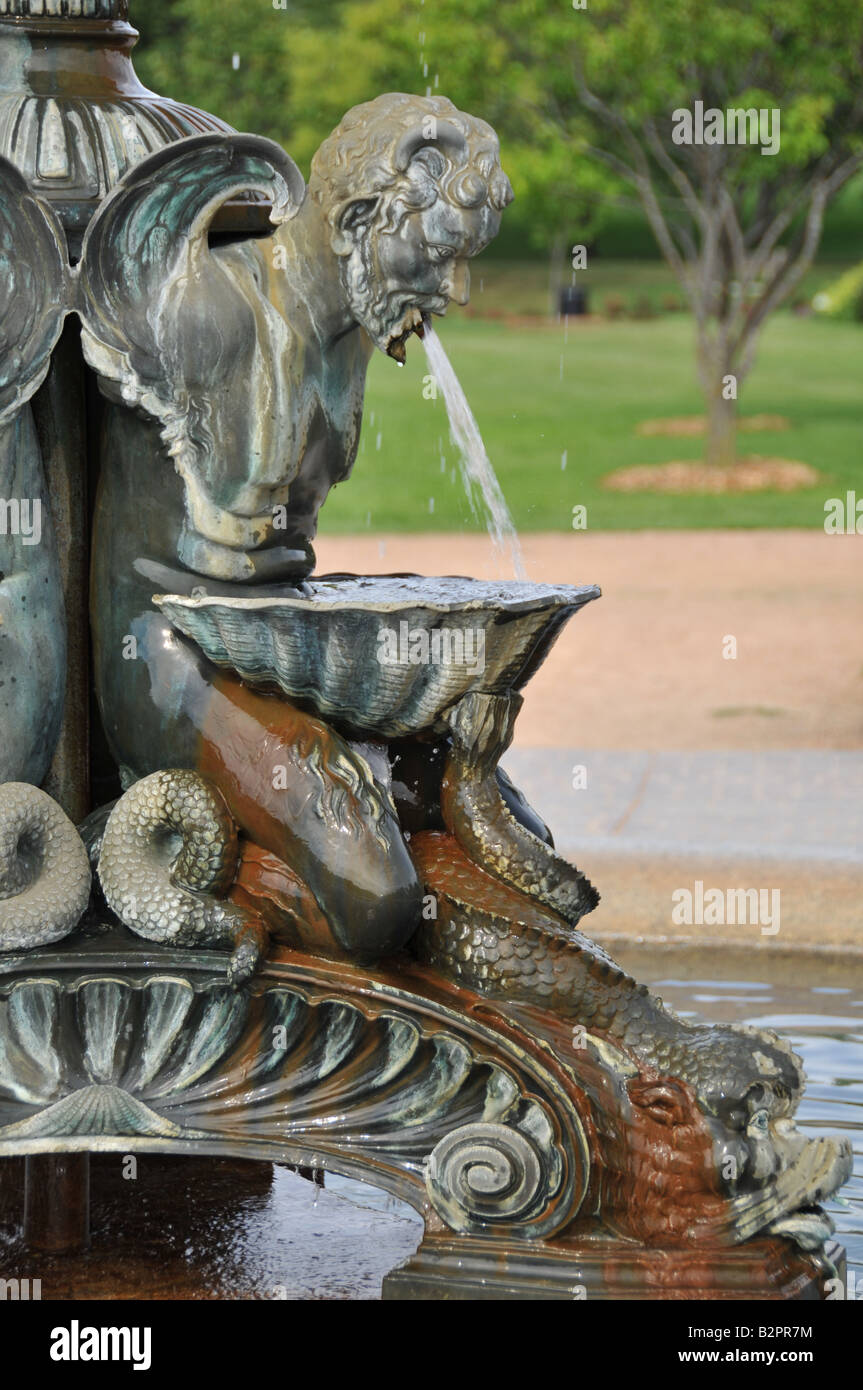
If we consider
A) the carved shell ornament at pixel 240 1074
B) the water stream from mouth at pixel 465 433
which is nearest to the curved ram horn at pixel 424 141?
the water stream from mouth at pixel 465 433

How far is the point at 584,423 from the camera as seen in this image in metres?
22.5

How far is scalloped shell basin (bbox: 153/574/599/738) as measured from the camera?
3.30 meters

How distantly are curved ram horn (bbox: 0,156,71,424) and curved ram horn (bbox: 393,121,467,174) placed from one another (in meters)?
0.55

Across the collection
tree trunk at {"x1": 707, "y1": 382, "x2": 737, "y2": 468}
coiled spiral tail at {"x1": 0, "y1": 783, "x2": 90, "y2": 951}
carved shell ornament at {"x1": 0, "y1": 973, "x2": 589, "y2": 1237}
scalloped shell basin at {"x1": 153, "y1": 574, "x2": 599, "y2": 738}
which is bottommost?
carved shell ornament at {"x1": 0, "y1": 973, "x2": 589, "y2": 1237}

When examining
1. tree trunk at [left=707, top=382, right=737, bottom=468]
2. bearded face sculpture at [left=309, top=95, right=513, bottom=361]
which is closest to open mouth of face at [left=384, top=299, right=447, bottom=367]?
bearded face sculpture at [left=309, top=95, right=513, bottom=361]

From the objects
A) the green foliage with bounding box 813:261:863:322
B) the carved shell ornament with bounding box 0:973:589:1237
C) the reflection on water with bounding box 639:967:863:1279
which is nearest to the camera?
the carved shell ornament with bounding box 0:973:589:1237

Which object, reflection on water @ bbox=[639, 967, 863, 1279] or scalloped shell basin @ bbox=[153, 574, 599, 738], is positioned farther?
reflection on water @ bbox=[639, 967, 863, 1279]

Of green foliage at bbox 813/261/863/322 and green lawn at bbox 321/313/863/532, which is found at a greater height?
green foliage at bbox 813/261/863/322

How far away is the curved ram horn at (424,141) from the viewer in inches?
130

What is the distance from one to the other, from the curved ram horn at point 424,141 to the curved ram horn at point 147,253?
208 millimetres

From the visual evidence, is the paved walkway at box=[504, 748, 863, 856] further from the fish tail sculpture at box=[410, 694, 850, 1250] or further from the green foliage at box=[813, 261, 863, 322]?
the green foliage at box=[813, 261, 863, 322]

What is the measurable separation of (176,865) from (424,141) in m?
1.17

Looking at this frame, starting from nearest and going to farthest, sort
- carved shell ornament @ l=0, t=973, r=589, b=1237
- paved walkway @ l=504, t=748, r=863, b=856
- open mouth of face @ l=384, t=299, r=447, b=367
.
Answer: carved shell ornament @ l=0, t=973, r=589, b=1237 → open mouth of face @ l=384, t=299, r=447, b=367 → paved walkway @ l=504, t=748, r=863, b=856

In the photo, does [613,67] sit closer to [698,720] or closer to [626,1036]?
[698,720]
